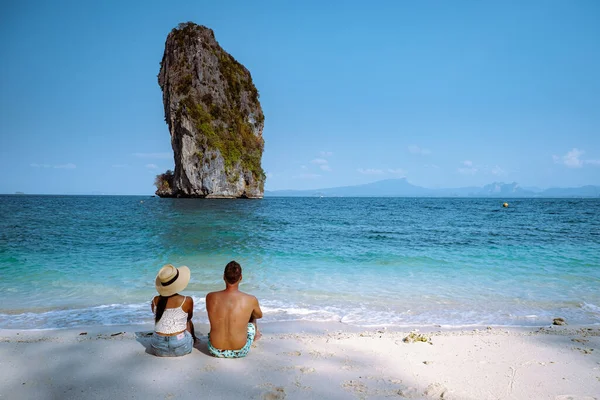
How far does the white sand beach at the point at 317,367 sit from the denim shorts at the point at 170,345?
10cm

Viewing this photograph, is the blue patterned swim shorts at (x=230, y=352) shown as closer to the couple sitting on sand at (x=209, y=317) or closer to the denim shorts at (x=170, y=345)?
the couple sitting on sand at (x=209, y=317)

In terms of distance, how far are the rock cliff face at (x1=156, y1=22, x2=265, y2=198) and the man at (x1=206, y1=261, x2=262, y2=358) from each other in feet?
235

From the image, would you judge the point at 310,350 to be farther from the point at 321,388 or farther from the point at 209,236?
the point at 209,236

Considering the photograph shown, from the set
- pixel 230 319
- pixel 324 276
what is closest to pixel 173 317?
pixel 230 319

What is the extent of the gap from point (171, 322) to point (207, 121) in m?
75.0

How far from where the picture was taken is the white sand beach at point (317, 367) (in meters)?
3.89

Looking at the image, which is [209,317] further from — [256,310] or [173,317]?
[256,310]

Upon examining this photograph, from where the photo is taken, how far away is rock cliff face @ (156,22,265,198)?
7381 cm

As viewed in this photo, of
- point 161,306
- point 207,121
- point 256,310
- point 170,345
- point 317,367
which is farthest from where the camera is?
point 207,121

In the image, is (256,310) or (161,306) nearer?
(161,306)

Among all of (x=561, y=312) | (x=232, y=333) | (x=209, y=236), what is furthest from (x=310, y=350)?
(x=209, y=236)

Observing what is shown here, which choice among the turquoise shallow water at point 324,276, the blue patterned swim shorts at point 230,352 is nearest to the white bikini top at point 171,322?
the blue patterned swim shorts at point 230,352

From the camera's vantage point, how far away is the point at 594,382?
13.7 feet

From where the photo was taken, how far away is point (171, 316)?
187 inches
